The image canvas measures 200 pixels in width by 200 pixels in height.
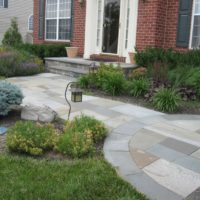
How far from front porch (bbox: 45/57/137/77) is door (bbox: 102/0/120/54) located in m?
0.93

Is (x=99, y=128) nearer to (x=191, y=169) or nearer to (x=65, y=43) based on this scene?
(x=191, y=169)

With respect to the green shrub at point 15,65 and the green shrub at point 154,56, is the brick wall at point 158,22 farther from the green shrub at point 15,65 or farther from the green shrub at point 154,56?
the green shrub at point 15,65

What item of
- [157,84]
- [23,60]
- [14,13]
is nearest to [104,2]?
[23,60]

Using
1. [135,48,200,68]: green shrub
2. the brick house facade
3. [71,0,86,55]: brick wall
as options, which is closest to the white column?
the brick house facade

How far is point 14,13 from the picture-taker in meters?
→ 20.7

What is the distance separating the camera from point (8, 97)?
474 centimetres

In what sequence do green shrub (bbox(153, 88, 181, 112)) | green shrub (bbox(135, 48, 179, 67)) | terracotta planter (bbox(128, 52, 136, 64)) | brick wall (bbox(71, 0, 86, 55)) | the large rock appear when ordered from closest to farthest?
the large rock → green shrub (bbox(153, 88, 181, 112)) → green shrub (bbox(135, 48, 179, 67)) → terracotta planter (bbox(128, 52, 136, 64)) → brick wall (bbox(71, 0, 86, 55))

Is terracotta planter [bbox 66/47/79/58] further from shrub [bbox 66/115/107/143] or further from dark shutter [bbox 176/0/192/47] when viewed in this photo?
shrub [bbox 66/115/107/143]

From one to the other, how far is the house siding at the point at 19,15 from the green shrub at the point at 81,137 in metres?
17.9

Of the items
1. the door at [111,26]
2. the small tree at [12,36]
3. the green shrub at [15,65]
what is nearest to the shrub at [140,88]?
the door at [111,26]

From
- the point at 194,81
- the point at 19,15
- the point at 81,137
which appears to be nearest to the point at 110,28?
the point at 194,81

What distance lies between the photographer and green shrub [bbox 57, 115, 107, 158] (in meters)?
3.53

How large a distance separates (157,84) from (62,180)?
4181mm

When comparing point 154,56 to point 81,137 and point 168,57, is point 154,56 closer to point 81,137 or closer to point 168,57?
point 168,57
